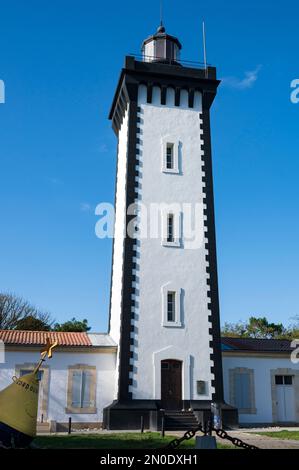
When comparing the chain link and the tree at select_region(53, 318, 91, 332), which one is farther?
the tree at select_region(53, 318, 91, 332)

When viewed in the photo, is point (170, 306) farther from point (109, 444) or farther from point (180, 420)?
point (109, 444)

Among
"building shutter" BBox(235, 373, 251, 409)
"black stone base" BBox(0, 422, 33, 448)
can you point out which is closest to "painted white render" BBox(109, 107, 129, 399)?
"building shutter" BBox(235, 373, 251, 409)

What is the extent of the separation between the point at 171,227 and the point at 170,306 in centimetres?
341

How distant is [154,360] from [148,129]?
10228 mm

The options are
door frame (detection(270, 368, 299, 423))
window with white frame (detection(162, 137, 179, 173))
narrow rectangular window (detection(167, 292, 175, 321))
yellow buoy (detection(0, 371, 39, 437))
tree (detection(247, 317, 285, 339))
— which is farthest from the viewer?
tree (detection(247, 317, 285, 339))

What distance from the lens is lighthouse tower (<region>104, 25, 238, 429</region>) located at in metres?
20.2

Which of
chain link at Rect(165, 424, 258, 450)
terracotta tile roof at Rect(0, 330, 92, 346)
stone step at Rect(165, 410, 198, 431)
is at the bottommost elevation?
stone step at Rect(165, 410, 198, 431)

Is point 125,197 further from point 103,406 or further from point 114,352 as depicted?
point 103,406

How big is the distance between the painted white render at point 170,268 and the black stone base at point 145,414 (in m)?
0.34

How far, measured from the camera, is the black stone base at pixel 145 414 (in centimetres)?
1911

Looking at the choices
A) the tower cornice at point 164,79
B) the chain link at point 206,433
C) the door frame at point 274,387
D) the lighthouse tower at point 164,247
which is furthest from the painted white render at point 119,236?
the chain link at point 206,433

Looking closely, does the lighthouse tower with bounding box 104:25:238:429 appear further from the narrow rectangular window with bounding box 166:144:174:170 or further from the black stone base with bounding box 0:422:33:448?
the black stone base with bounding box 0:422:33:448

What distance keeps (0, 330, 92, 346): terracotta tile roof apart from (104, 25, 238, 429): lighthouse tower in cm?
146
